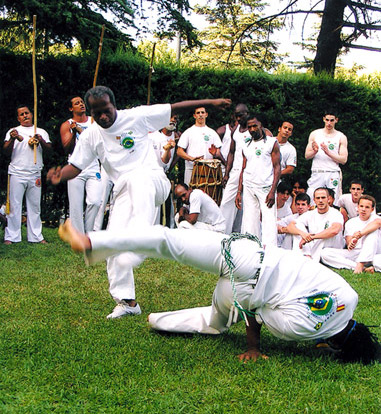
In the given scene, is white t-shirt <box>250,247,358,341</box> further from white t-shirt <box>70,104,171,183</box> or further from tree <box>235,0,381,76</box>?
tree <box>235,0,381,76</box>

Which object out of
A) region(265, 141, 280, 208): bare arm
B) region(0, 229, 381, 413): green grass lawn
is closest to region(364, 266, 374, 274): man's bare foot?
region(265, 141, 280, 208): bare arm

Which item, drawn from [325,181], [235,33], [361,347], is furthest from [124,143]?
[235,33]

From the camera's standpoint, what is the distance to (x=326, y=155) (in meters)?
10.3

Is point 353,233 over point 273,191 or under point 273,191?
under

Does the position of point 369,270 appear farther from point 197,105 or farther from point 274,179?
point 197,105

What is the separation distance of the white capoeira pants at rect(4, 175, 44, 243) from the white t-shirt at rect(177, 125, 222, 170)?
2724 millimetres

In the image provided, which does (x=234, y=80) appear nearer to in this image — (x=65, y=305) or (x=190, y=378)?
(x=65, y=305)

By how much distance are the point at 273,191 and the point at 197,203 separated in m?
1.28

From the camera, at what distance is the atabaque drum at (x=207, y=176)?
33.0 feet

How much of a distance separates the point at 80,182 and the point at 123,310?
4075 millimetres

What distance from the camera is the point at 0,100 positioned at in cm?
1021

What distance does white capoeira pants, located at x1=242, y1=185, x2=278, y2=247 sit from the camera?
834 cm

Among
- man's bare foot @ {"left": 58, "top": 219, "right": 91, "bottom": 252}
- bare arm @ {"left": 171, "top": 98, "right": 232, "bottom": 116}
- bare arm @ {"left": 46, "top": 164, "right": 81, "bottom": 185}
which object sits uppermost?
bare arm @ {"left": 171, "top": 98, "right": 232, "bottom": 116}

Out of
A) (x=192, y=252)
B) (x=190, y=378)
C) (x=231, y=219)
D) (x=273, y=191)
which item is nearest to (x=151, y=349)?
(x=190, y=378)
